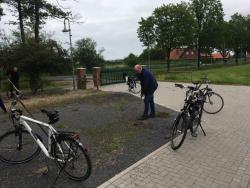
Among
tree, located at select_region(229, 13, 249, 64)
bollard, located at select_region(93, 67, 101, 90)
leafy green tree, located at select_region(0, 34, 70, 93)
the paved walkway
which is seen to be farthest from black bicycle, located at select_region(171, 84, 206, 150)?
tree, located at select_region(229, 13, 249, 64)

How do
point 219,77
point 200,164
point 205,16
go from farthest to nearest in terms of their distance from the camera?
point 205,16 < point 219,77 < point 200,164

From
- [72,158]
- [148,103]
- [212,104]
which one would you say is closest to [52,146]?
[72,158]

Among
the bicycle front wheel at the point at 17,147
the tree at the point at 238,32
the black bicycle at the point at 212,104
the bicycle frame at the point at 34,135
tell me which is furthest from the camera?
the tree at the point at 238,32

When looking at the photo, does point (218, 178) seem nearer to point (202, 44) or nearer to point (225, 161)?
point (225, 161)

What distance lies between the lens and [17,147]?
5098 millimetres

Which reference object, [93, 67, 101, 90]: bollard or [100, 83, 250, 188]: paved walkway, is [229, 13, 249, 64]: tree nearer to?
[93, 67, 101, 90]: bollard

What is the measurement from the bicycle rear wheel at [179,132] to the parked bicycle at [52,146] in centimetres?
209

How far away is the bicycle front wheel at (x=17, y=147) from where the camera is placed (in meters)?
4.88

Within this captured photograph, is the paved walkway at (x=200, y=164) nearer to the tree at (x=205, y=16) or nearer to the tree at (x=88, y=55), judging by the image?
the tree at (x=88, y=55)

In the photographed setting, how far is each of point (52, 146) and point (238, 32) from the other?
63.1m

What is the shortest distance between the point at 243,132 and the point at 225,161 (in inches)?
84.6

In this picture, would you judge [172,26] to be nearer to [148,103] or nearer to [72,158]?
[148,103]

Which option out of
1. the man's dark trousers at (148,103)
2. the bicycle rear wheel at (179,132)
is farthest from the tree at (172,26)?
the bicycle rear wheel at (179,132)

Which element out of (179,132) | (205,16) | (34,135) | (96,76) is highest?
(205,16)
